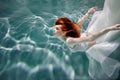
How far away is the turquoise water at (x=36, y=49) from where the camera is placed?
3225mm

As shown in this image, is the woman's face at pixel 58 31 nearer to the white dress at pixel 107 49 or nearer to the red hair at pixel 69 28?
the red hair at pixel 69 28

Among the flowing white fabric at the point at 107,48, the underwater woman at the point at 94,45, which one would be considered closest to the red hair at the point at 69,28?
the underwater woman at the point at 94,45

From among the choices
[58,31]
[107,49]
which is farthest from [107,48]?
[58,31]

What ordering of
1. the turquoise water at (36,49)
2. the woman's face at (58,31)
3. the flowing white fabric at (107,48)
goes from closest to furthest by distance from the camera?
1. the flowing white fabric at (107,48)
2. the woman's face at (58,31)
3. the turquoise water at (36,49)

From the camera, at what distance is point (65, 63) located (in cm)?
339

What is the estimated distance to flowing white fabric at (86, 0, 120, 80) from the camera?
2.06 m

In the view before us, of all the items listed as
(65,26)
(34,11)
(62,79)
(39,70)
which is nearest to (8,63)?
(39,70)

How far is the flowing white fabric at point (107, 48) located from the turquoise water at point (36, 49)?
19.2 inches

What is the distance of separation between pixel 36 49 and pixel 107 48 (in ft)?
6.22

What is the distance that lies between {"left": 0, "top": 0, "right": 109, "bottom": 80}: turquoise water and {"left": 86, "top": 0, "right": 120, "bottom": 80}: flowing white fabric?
0.49m

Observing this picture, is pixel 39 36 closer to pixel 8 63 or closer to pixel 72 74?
pixel 8 63

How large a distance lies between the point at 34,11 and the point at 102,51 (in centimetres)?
360

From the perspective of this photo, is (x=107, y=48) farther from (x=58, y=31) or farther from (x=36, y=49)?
(x=36, y=49)

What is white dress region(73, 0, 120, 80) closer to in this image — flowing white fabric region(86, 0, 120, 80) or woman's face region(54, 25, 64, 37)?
flowing white fabric region(86, 0, 120, 80)
